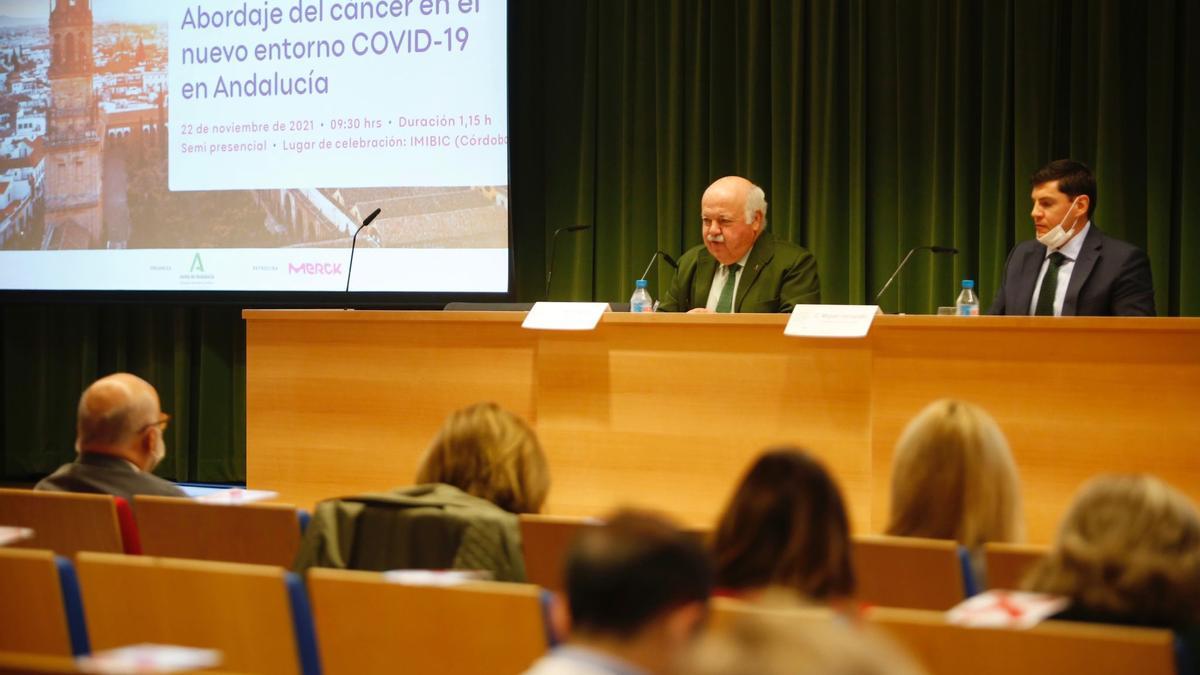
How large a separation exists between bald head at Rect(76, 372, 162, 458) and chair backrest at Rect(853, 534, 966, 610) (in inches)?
77.6

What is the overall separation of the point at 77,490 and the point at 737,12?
463cm

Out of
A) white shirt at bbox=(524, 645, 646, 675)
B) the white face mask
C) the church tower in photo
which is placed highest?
the church tower in photo

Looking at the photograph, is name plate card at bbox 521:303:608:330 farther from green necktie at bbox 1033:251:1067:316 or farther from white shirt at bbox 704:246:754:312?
green necktie at bbox 1033:251:1067:316

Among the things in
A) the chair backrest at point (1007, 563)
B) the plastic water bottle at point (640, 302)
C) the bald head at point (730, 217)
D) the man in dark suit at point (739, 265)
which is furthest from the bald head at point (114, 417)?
the bald head at point (730, 217)

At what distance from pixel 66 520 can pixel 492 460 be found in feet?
3.41

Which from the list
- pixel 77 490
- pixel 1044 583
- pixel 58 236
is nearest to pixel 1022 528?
pixel 1044 583

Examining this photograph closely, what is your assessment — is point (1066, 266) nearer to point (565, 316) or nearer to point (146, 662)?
point (565, 316)

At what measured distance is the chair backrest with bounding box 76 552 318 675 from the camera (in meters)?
2.37

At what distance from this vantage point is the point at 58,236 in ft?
25.3

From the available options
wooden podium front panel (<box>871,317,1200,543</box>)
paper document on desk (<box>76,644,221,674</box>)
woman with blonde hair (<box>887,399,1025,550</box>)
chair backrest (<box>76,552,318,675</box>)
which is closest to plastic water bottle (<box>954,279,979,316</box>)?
wooden podium front panel (<box>871,317,1200,543</box>)

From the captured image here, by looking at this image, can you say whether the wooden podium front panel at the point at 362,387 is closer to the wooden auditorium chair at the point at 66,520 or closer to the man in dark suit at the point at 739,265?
the man in dark suit at the point at 739,265

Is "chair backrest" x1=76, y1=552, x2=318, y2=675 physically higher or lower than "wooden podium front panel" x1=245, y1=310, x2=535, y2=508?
lower

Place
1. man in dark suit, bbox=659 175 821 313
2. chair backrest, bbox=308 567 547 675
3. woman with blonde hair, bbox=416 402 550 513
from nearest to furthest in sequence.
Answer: chair backrest, bbox=308 567 547 675, woman with blonde hair, bbox=416 402 550 513, man in dark suit, bbox=659 175 821 313

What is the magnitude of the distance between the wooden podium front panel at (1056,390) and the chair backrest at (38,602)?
257 cm
